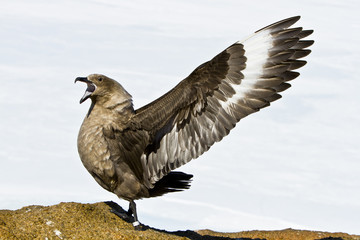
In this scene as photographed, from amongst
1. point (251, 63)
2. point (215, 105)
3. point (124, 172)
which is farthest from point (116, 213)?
point (251, 63)

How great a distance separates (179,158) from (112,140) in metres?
0.93

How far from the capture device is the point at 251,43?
8.25m

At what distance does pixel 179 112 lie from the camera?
27.8 ft

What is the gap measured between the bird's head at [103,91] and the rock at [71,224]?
1.52 metres

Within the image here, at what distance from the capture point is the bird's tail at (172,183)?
9.23 metres

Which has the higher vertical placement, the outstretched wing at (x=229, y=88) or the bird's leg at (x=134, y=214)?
the outstretched wing at (x=229, y=88)

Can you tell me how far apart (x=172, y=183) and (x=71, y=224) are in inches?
65.1

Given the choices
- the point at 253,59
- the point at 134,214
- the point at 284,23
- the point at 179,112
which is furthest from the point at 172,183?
the point at 284,23

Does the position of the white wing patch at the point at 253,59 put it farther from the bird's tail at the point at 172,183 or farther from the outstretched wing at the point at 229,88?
the bird's tail at the point at 172,183

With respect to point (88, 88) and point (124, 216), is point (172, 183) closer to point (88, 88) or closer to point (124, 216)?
point (124, 216)

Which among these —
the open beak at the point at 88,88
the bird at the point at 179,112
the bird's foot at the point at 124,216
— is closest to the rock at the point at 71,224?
the bird's foot at the point at 124,216

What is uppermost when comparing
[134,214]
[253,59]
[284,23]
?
[284,23]

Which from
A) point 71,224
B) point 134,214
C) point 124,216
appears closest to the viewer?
point 71,224

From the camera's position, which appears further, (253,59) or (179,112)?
(179,112)
